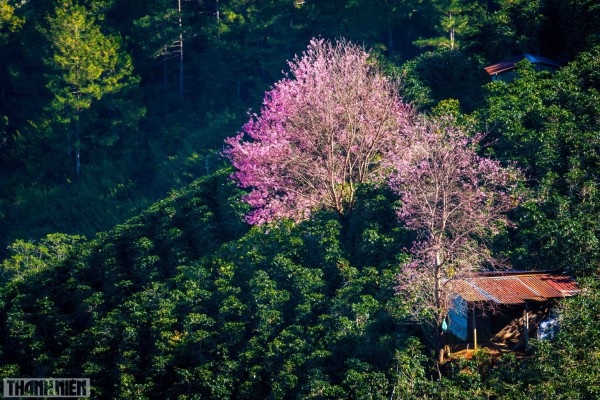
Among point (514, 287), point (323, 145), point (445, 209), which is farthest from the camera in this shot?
point (323, 145)

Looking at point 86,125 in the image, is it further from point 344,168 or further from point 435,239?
point 435,239

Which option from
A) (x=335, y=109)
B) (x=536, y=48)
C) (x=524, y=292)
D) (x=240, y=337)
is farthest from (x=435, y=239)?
(x=536, y=48)

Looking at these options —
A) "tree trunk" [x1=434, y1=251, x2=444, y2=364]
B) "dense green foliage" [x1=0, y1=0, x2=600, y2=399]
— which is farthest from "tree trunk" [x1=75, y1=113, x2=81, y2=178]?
"tree trunk" [x1=434, y1=251, x2=444, y2=364]

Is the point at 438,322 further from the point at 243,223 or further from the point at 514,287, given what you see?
the point at 243,223

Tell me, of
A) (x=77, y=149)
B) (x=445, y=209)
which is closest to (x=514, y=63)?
(x=445, y=209)

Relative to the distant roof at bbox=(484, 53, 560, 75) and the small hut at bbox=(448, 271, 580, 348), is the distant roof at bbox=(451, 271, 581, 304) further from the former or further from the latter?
the distant roof at bbox=(484, 53, 560, 75)

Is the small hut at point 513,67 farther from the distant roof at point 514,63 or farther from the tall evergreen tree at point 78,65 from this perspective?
the tall evergreen tree at point 78,65
